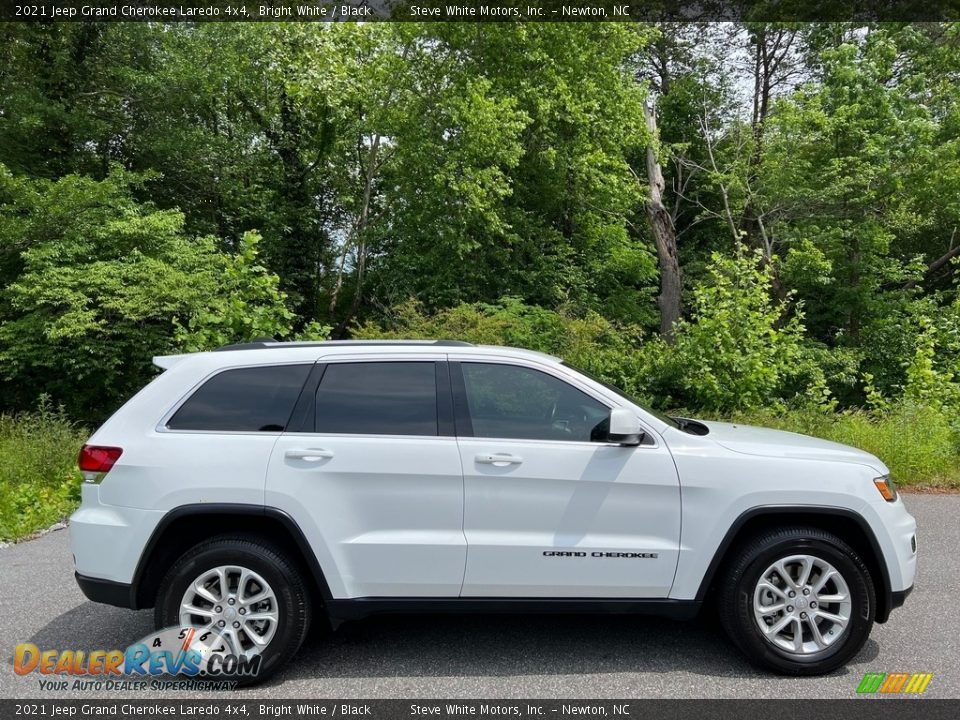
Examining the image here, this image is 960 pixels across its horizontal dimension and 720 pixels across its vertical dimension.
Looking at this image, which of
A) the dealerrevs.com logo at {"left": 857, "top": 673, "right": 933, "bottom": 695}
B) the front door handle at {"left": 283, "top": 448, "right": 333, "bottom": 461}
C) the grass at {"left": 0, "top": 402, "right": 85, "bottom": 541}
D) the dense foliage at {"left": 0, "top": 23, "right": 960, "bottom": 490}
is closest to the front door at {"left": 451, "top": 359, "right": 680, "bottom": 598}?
the front door handle at {"left": 283, "top": 448, "right": 333, "bottom": 461}

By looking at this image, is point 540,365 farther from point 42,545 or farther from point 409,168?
point 409,168

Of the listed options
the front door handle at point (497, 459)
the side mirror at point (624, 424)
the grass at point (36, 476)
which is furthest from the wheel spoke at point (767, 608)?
the grass at point (36, 476)

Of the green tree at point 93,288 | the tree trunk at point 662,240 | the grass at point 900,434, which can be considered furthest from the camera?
the tree trunk at point 662,240

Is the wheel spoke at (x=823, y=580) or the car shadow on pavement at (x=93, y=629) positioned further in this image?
the car shadow on pavement at (x=93, y=629)

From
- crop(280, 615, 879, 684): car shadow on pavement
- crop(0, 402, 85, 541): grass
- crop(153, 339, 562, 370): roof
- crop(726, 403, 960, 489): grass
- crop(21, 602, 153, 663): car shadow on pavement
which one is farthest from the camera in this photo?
crop(726, 403, 960, 489): grass

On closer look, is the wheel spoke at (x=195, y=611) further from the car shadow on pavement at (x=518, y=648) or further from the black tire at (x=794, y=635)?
the black tire at (x=794, y=635)

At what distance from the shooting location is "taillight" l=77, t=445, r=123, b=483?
386 centimetres

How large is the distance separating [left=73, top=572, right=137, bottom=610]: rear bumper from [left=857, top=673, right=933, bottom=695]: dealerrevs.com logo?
12.8ft

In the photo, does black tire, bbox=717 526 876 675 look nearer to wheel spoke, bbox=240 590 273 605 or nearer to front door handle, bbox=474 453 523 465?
front door handle, bbox=474 453 523 465

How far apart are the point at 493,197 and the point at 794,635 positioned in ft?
49.1

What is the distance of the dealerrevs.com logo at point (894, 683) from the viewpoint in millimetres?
3678

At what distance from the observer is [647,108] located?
21.4 metres

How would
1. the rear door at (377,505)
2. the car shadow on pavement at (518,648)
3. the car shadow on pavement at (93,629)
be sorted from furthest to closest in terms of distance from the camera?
1. the car shadow on pavement at (93,629)
2. the car shadow on pavement at (518,648)
3. the rear door at (377,505)

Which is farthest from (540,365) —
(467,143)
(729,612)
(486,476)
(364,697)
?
(467,143)
